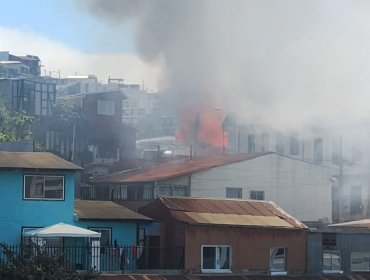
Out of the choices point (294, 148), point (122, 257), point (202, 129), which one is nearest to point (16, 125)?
point (202, 129)

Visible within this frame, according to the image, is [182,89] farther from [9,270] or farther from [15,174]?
[9,270]

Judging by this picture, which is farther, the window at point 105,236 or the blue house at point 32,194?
the window at point 105,236

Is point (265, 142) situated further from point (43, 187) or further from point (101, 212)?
point (43, 187)

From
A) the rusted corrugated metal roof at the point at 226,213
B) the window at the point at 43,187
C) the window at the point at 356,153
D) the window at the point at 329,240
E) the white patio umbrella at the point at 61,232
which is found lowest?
the window at the point at 329,240

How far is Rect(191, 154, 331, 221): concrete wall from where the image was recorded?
64.0 meters

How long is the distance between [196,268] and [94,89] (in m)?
83.1

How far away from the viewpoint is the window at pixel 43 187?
4409 centimetres

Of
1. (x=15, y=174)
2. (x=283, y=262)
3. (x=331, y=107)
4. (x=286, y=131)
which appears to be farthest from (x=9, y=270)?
(x=286, y=131)

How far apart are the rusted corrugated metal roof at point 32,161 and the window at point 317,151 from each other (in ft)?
102

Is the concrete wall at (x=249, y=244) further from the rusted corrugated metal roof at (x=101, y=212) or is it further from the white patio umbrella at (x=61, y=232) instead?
the white patio umbrella at (x=61, y=232)

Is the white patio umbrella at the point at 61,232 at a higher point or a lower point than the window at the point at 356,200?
lower

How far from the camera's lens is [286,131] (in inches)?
2894

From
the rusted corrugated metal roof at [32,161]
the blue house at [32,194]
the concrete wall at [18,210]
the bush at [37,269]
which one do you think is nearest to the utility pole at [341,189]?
the rusted corrugated metal roof at [32,161]

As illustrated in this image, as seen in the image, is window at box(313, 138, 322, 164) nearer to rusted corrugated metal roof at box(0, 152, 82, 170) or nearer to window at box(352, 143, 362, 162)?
window at box(352, 143, 362, 162)
